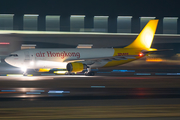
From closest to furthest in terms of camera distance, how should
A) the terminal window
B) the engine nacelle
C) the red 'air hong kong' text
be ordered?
1. the engine nacelle
2. the red 'air hong kong' text
3. the terminal window

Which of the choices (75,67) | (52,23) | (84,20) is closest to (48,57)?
(75,67)

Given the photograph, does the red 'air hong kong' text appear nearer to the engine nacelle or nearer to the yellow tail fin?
the engine nacelle

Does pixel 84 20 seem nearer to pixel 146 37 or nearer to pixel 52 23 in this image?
pixel 52 23

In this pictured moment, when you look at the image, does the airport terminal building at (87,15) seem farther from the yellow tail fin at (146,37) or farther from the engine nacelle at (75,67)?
the engine nacelle at (75,67)

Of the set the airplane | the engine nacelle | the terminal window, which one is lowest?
the engine nacelle

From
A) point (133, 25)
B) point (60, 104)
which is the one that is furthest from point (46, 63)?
point (133, 25)

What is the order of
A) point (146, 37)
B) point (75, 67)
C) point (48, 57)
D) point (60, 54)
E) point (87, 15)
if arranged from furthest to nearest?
1. point (87, 15)
2. point (146, 37)
3. point (60, 54)
4. point (48, 57)
5. point (75, 67)

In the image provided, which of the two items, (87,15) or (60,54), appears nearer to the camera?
(60,54)

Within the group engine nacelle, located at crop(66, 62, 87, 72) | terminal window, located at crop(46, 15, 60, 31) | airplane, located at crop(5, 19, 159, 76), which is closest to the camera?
engine nacelle, located at crop(66, 62, 87, 72)

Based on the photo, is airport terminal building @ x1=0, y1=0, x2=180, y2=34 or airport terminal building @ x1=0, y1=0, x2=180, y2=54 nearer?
airport terminal building @ x1=0, y1=0, x2=180, y2=54

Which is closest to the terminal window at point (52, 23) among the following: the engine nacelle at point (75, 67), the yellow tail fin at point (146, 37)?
the yellow tail fin at point (146, 37)

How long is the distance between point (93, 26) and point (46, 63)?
22.1 metres

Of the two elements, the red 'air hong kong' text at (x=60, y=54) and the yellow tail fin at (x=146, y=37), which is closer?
the red 'air hong kong' text at (x=60, y=54)

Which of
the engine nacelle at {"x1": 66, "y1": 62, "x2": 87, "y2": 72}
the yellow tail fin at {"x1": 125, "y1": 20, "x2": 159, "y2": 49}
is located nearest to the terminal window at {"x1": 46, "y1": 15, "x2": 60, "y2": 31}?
the yellow tail fin at {"x1": 125, "y1": 20, "x2": 159, "y2": 49}
